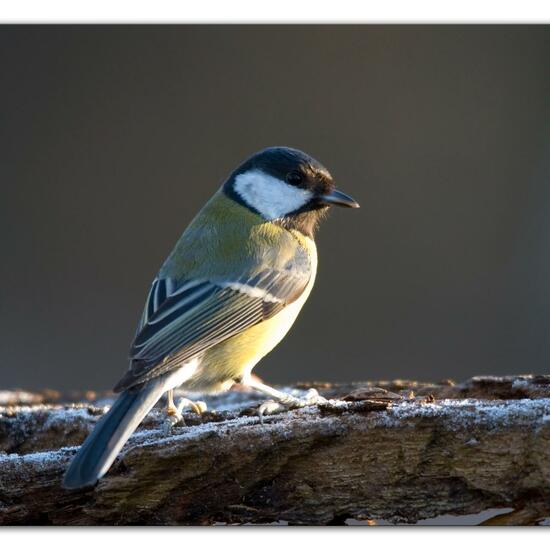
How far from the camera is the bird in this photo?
155 centimetres

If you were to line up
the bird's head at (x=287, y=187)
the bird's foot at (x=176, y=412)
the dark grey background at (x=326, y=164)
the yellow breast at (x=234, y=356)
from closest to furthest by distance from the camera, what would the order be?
the bird's foot at (x=176, y=412), the yellow breast at (x=234, y=356), the bird's head at (x=287, y=187), the dark grey background at (x=326, y=164)

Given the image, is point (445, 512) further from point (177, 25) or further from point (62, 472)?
point (177, 25)

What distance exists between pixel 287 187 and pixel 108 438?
0.81 meters

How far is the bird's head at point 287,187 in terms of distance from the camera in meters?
2.03

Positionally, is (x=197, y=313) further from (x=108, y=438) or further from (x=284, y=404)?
(x=108, y=438)

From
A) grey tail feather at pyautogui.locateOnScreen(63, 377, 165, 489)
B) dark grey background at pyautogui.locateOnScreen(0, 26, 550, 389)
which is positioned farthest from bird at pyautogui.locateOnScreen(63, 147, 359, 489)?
dark grey background at pyautogui.locateOnScreen(0, 26, 550, 389)

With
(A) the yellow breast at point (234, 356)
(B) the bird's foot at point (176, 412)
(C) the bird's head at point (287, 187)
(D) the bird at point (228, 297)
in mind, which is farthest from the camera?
(C) the bird's head at point (287, 187)

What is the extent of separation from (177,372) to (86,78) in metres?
1.37

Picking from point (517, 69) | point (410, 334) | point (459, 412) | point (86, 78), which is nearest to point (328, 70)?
point (517, 69)

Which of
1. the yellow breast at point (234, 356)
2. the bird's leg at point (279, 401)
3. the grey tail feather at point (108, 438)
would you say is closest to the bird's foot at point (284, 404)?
the bird's leg at point (279, 401)

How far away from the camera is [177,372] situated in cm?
167

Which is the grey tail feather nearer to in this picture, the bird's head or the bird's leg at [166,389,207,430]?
the bird's leg at [166,389,207,430]

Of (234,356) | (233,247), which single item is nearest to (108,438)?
(234,356)

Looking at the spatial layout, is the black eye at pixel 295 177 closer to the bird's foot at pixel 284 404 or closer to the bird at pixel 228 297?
the bird at pixel 228 297
